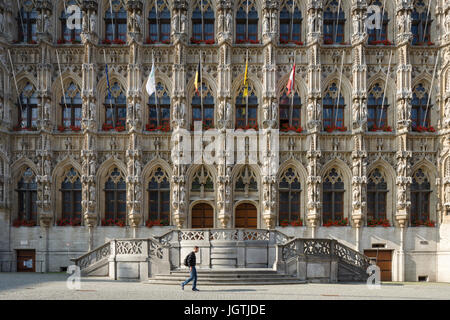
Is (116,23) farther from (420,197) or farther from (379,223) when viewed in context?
(420,197)

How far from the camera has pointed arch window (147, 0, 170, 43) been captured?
26.5 m

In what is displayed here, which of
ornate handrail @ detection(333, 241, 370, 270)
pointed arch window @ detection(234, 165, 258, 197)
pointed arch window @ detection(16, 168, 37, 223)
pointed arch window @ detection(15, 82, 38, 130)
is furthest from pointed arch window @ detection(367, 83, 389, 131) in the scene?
pointed arch window @ detection(16, 168, 37, 223)

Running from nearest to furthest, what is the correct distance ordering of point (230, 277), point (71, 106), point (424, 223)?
point (230, 277)
point (424, 223)
point (71, 106)

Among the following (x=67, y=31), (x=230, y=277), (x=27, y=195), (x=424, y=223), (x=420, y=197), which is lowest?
(x=230, y=277)

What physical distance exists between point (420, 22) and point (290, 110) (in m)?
8.51

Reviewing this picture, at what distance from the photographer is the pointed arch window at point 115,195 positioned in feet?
84.2

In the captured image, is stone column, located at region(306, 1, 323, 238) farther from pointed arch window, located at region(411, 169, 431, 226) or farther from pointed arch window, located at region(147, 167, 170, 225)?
pointed arch window, located at region(147, 167, 170, 225)

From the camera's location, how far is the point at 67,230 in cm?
2514

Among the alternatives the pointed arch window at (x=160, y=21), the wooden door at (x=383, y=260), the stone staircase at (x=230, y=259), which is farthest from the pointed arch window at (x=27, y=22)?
the wooden door at (x=383, y=260)

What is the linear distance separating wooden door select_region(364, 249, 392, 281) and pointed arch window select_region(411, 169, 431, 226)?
2343mm

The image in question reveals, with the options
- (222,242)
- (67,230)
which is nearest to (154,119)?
(67,230)

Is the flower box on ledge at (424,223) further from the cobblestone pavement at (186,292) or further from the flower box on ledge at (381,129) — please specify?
the cobblestone pavement at (186,292)

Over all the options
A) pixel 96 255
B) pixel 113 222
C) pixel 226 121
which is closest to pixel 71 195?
pixel 113 222

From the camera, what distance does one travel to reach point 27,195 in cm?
2559
